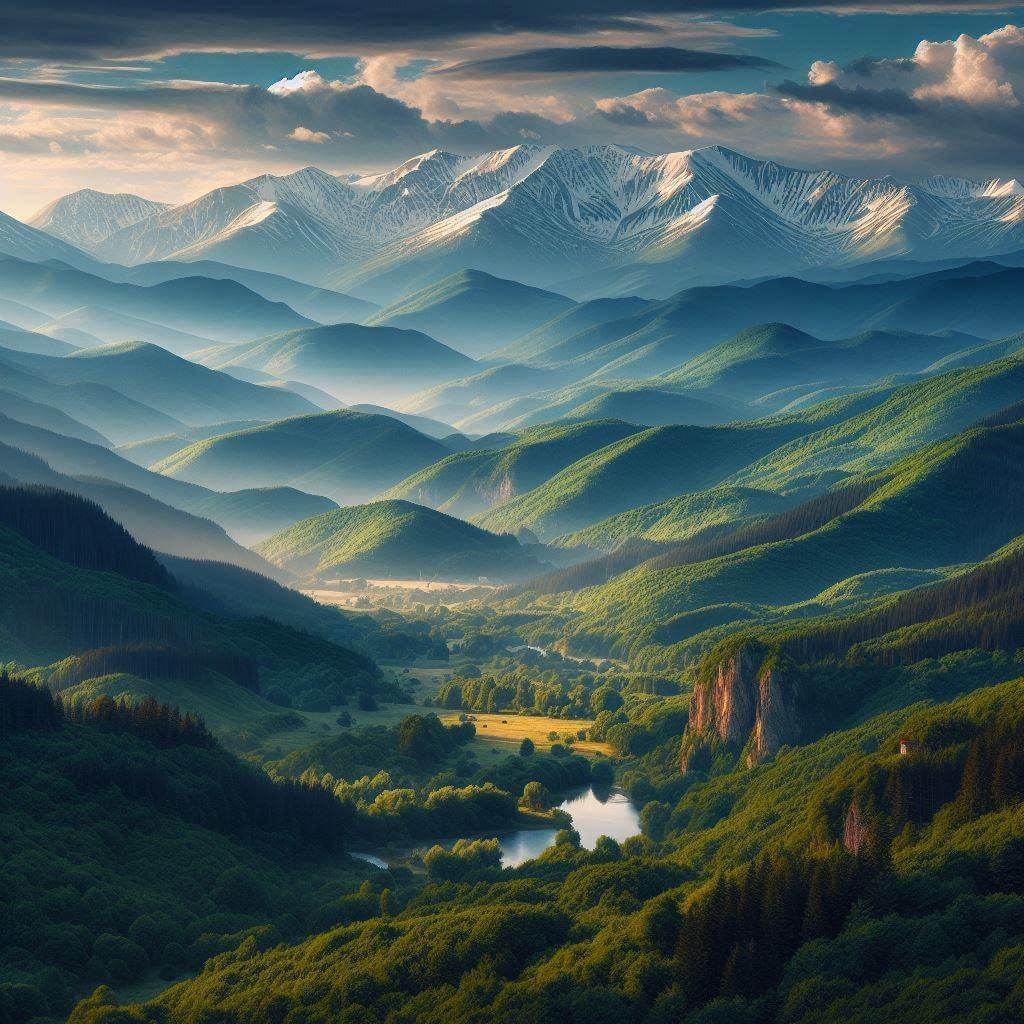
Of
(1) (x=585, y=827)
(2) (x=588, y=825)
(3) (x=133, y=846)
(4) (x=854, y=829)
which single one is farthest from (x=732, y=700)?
(3) (x=133, y=846)

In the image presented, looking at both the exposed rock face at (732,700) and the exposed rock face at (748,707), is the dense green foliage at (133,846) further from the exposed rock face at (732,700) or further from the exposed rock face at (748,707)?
the exposed rock face at (732,700)

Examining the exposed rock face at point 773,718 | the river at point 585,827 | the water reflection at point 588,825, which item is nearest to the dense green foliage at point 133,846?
the river at point 585,827

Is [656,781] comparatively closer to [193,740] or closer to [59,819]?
[193,740]

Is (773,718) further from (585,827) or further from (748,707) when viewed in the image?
(585,827)

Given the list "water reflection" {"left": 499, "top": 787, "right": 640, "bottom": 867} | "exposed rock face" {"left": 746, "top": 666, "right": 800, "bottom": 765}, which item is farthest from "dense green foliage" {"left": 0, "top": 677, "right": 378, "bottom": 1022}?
"exposed rock face" {"left": 746, "top": 666, "right": 800, "bottom": 765}

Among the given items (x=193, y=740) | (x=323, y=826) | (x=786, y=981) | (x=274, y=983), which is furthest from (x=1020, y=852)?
(x=193, y=740)
